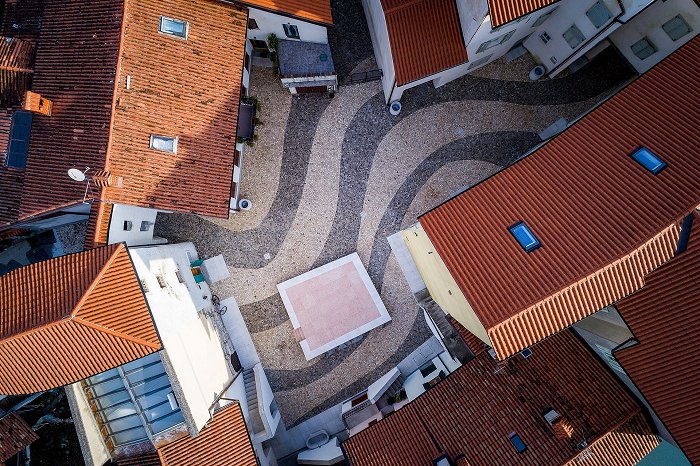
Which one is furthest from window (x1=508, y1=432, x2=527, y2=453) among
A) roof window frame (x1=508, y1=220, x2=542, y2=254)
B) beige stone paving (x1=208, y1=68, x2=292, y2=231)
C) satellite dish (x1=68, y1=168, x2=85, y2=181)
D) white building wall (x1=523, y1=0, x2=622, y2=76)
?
satellite dish (x1=68, y1=168, x2=85, y2=181)

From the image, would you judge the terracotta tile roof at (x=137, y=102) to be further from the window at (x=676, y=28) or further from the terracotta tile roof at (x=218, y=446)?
the window at (x=676, y=28)

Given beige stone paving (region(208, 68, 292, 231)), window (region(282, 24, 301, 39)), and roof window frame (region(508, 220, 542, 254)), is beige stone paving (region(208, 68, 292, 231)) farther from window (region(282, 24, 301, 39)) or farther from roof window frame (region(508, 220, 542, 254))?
roof window frame (region(508, 220, 542, 254))

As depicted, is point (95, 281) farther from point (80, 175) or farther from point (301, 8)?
point (301, 8)

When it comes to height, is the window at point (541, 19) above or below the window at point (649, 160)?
above

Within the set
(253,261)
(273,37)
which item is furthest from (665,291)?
(273,37)

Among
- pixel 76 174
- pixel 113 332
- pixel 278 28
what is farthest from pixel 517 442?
pixel 278 28

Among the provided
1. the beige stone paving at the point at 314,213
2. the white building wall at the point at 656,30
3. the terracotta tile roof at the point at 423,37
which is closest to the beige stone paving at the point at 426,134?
the beige stone paving at the point at 314,213
